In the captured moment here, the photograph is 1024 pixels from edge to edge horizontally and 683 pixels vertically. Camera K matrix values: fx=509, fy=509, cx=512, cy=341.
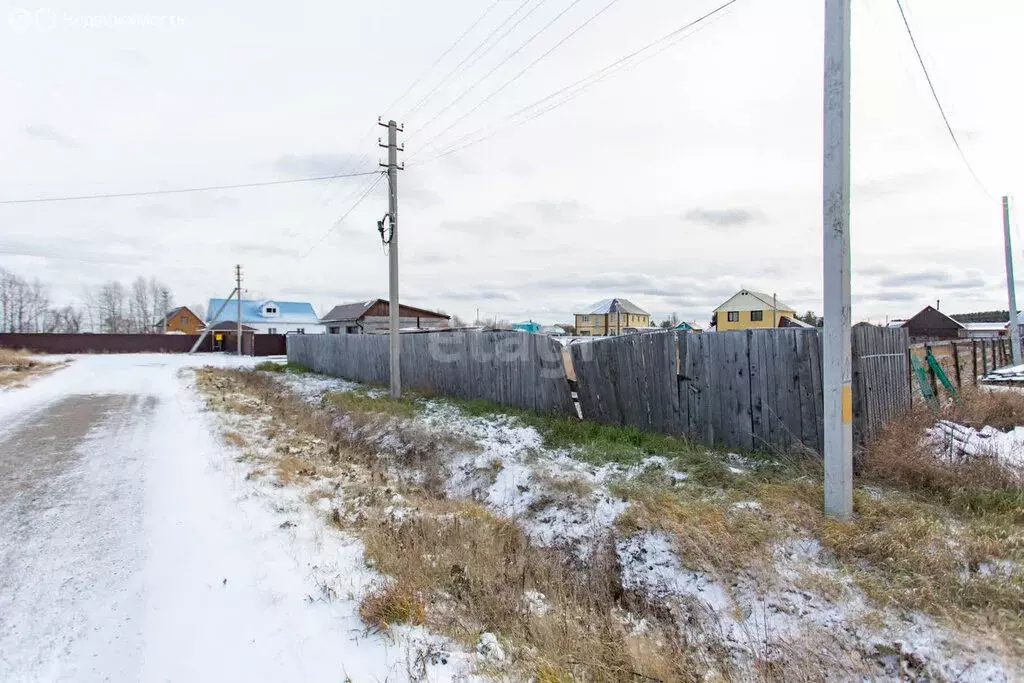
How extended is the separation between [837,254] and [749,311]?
5611 cm

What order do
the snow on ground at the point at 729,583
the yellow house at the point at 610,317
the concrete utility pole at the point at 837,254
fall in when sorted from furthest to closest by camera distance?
1. the yellow house at the point at 610,317
2. the concrete utility pole at the point at 837,254
3. the snow on ground at the point at 729,583

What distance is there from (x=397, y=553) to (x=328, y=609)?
0.80 meters

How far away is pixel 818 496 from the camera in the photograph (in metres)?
4.49

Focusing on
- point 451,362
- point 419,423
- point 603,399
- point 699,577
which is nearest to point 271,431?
point 419,423

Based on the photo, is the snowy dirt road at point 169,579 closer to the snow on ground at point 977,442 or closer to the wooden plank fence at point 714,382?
the wooden plank fence at point 714,382

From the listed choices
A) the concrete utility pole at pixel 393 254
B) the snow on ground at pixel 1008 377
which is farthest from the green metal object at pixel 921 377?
the concrete utility pole at pixel 393 254

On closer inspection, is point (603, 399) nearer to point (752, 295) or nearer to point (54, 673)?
point (54, 673)

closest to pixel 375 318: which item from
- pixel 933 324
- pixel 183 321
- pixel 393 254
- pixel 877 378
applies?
pixel 393 254

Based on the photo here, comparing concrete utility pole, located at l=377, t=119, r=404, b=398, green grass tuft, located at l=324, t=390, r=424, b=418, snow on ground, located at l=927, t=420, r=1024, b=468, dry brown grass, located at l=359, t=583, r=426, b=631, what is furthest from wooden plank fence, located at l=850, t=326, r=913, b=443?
concrete utility pole, located at l=377, t=119, r=404, b=398

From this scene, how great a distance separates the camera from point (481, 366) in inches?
430

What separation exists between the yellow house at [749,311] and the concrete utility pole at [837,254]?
51.9 m

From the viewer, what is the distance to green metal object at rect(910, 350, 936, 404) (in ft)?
24.1

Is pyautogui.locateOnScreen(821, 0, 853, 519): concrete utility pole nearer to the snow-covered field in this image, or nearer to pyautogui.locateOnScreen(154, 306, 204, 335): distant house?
the snow-covered field

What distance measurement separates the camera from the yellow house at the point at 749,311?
53.0 metres
